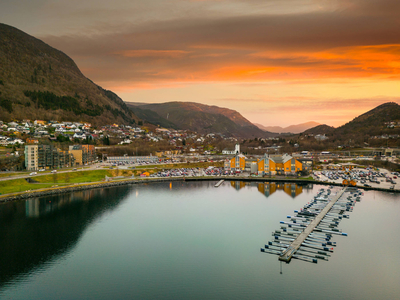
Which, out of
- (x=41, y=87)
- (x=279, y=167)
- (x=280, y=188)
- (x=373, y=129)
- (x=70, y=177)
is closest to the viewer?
(x=280, y=188)

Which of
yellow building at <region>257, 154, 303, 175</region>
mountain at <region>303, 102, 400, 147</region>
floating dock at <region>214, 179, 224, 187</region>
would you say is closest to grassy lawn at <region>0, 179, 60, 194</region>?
floating dock at <region>214, 179, 224, 187</region>

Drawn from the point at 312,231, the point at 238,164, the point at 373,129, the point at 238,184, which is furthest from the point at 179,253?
the point at 373,129

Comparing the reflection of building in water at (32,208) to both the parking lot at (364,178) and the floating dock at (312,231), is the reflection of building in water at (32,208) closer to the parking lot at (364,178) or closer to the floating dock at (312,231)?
the floating dock at (312,231)

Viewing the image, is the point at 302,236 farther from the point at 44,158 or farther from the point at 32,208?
the point at 44,158

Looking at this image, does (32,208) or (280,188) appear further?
(280,188)

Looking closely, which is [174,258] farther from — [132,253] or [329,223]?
[329,223]

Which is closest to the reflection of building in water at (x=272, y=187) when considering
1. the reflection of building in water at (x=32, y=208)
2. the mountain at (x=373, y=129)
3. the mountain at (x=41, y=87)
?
the reflection of building in water at (x=32, y=208)

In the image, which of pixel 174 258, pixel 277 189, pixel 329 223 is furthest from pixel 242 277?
pixel 277 189
